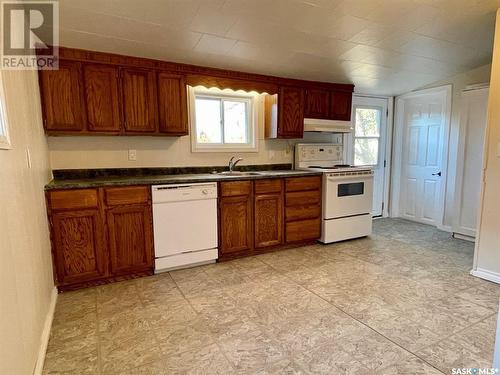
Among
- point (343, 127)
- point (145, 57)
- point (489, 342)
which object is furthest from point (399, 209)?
point (145, 57)

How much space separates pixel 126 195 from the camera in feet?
9.02

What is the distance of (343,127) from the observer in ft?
14.2

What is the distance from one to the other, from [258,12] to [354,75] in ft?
6.53

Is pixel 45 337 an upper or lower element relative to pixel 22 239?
lower

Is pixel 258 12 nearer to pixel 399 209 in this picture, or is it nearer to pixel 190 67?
pixel 190 67

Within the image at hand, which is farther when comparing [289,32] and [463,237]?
[463,237]

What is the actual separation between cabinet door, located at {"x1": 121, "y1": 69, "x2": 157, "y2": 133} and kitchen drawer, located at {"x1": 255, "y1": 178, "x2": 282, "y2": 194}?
1.29 m

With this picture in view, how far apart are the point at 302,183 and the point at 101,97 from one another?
238cm

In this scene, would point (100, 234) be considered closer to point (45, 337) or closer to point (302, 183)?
point (45, 337)

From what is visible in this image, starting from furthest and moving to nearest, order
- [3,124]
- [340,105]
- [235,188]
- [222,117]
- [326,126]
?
[340,105] < [326,126] < [222,117] < [235,188] < [3,124]

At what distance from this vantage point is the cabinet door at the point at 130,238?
2.74m

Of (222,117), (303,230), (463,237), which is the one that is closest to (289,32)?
(222,117)

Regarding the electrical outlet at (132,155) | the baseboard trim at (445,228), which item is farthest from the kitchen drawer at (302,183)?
the baseboard trim at (445,228)

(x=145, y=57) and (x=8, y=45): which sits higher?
(x=145, y=57)
